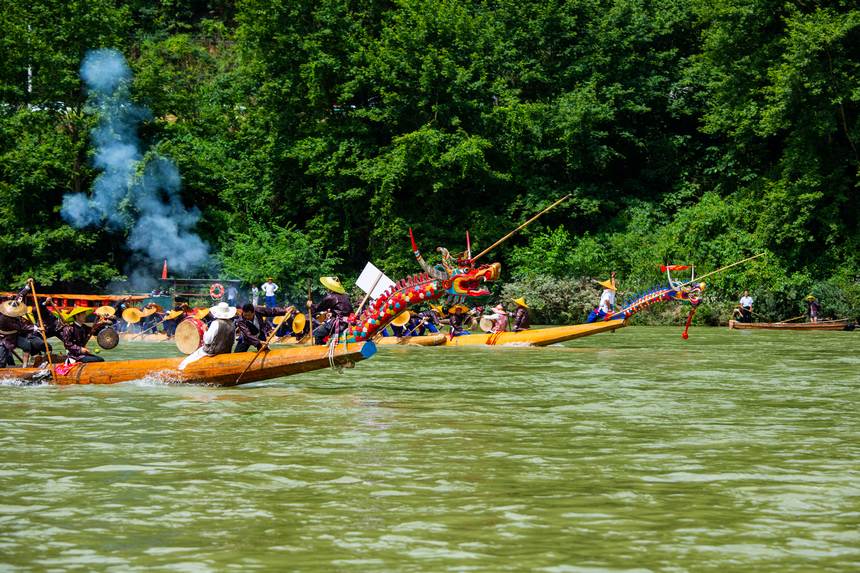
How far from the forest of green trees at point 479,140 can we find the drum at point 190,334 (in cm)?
2258

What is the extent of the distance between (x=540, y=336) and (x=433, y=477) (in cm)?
1704

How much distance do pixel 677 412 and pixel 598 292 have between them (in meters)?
25.8

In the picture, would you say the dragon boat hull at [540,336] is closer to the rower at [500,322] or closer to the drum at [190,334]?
the rower at [500,322]

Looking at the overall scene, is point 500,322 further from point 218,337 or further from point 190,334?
point 218,337

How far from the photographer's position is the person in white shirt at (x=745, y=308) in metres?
38.0

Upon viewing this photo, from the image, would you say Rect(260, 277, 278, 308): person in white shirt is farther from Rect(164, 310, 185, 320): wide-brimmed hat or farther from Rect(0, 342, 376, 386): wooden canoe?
Rect(0, 342, 376, 386): wooden canoe

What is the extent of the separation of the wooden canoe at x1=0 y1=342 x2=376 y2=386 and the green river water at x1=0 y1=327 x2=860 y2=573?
9.5 inches

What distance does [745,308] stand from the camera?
3806cm

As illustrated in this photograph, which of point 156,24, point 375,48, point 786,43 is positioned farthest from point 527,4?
point 156,24

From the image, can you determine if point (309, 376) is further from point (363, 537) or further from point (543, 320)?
point (543, 320)

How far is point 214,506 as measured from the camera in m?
8.89

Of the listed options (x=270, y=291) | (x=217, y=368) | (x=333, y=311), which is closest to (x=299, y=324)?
(x=333, y=311)

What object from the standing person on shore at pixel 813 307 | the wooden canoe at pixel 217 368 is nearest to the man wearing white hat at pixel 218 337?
the wooden canoe at pixel 217 368

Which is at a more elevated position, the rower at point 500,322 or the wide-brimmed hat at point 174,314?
the wide-brimmed hat at point 174,314
